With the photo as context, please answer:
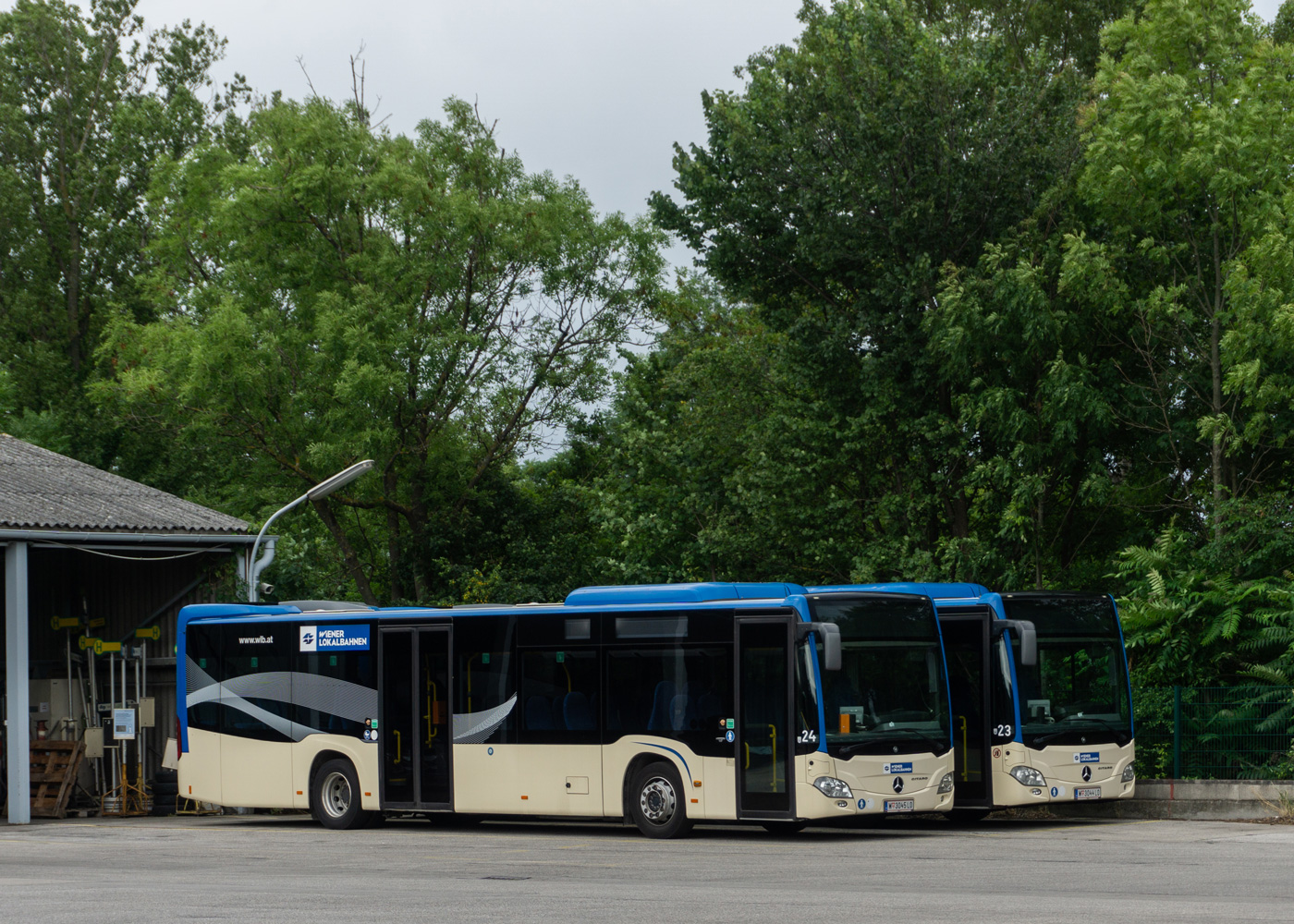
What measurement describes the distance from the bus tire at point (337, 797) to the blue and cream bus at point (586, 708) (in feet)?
0.09

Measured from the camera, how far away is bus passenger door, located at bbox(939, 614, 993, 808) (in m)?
19.2

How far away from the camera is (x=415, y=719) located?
2023 centimetres

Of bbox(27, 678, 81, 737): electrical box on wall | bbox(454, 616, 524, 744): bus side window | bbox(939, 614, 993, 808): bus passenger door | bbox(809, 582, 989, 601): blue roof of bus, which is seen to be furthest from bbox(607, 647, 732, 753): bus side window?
bbox(27, 678, 81, 737): electrical box on wall

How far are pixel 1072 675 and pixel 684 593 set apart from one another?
16.1ft

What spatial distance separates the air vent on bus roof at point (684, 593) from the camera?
17750 millimetres

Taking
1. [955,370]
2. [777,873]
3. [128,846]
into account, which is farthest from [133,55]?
[777,873]

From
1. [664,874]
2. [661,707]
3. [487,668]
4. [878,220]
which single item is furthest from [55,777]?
[878,220]

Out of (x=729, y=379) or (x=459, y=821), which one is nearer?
(x=459, y=821)

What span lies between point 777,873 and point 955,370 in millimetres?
14816

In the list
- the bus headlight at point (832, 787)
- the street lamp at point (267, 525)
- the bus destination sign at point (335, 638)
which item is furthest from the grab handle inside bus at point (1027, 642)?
the street lamp at point (267, 525)

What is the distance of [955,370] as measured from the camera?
27.2 metres

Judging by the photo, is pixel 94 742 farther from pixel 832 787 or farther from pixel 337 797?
pixel 832 787

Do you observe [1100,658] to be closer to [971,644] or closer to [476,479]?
[971,644]

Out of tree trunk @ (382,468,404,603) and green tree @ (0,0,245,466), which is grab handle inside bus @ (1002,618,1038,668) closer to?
tree trunk @ (382,468,404,603)
